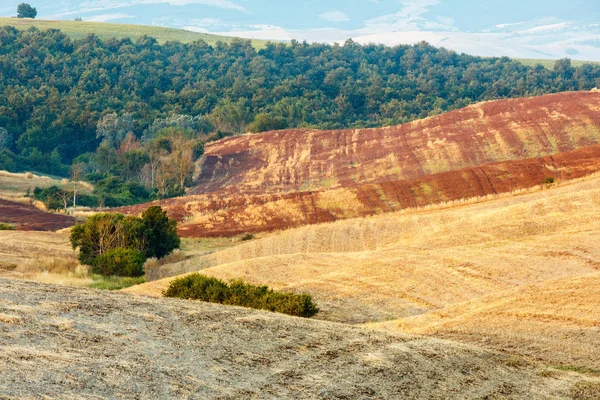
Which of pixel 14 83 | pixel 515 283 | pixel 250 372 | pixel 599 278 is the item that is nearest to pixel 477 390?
pixel 250 372

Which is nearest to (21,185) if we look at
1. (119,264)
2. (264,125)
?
(264,125)

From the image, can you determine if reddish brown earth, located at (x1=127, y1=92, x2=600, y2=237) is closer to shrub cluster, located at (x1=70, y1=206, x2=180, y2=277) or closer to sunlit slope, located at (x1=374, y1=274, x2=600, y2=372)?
shrub cluster, located at (x1=70, y1=206, x2=180, y2=277)

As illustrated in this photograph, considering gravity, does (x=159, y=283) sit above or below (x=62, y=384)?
below

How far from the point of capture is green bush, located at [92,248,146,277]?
44.6 meters

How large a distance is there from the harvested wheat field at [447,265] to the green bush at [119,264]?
156 cm

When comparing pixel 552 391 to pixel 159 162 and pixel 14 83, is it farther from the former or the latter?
pixel 14 83

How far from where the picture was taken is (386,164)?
96188 millimetres

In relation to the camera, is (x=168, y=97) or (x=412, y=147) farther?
(x=168, y=97)

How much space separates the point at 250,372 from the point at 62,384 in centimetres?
364

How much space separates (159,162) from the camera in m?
113

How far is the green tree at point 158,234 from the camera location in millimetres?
53844

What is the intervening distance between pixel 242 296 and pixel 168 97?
131m

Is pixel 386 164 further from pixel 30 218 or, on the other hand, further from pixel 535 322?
pixel 535 322

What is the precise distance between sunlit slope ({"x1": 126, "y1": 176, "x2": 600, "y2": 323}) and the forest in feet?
162
